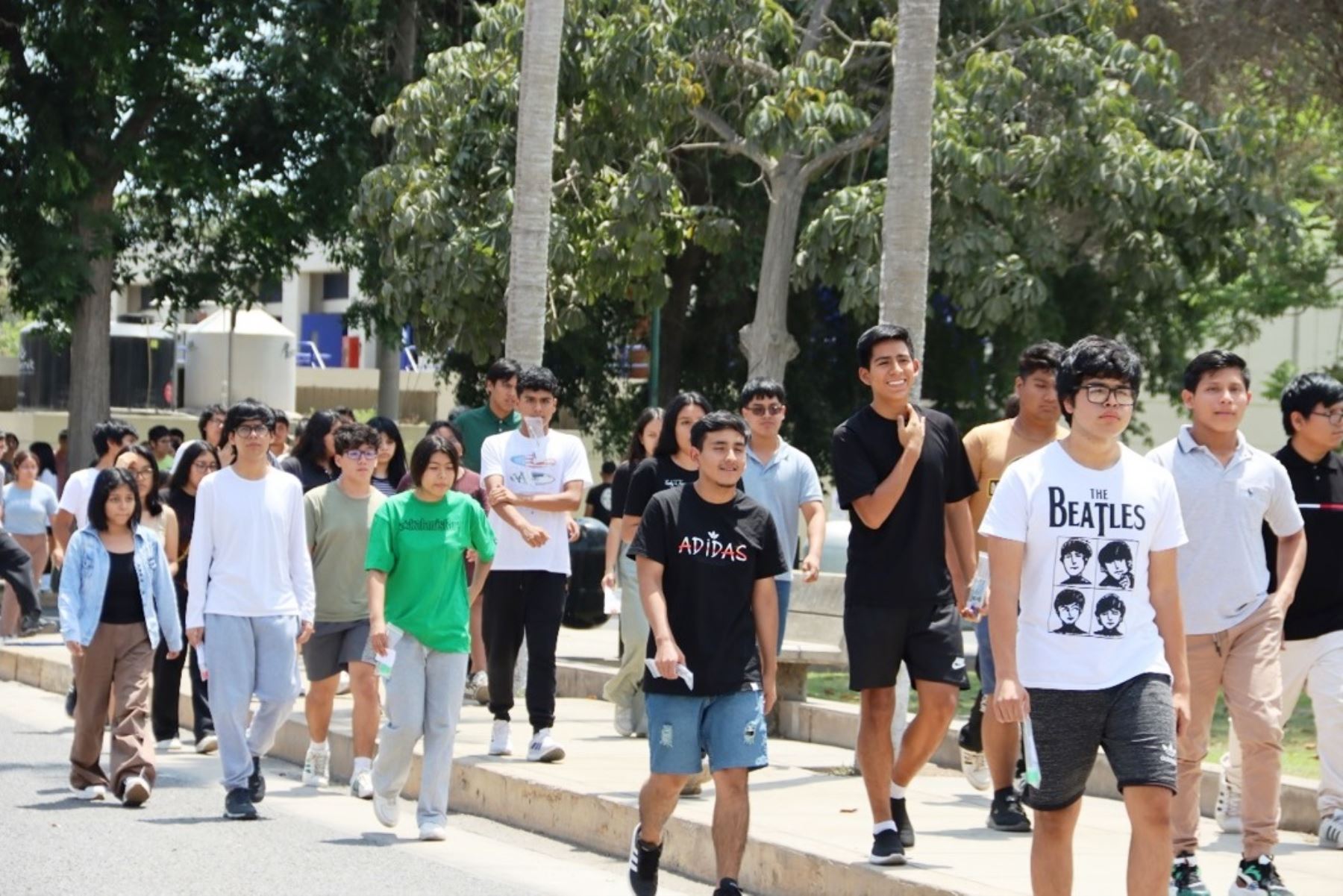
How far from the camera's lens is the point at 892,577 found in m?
7.73

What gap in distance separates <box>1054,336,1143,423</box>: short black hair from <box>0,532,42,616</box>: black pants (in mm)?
12452

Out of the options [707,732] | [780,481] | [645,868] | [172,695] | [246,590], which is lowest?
[172,695]

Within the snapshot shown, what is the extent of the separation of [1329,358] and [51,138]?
39159 millimetres

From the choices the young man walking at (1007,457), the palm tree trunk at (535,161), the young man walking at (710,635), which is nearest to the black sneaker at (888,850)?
the young man walking at (710,635)

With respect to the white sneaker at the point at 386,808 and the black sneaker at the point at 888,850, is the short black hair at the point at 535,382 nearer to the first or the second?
the white sneaker at the point at 386,808

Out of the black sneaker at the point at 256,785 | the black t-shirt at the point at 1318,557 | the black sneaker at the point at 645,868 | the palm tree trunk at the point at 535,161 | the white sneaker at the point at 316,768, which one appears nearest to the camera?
the black sneaker at the point at 645,868

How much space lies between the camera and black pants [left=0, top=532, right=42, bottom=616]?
16.8 metres

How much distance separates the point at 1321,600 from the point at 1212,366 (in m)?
1.50

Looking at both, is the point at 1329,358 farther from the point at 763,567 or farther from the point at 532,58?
the point at 763,567

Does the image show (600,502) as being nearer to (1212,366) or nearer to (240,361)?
(1212,366)

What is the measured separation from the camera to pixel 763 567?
24.7 feet

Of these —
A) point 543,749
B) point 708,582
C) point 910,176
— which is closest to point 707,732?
point 708,582

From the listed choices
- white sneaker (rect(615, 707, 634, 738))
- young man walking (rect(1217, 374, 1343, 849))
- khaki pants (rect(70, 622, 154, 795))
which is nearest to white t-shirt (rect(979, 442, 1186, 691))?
young man walking (rect(1217, 374, 1343, 849))

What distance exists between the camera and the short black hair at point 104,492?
1045 cm
